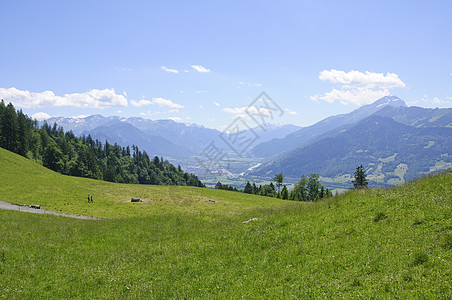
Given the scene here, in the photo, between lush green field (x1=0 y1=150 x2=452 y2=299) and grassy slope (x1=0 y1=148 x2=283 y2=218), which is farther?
grassy slope (x1=0 y1=148 x2=283 y2=218)

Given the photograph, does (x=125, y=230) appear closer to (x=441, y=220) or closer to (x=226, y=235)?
(x=226, y=235)

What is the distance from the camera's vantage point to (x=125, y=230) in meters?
22.0

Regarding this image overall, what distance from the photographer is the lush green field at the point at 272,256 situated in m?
8.68

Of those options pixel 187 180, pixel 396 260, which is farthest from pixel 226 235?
pixel 187 180

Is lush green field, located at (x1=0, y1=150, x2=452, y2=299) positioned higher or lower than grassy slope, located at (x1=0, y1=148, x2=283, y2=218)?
higher

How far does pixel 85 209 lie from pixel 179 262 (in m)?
30.3

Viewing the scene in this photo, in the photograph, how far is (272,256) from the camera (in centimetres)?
1212

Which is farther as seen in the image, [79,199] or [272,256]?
[79,199]

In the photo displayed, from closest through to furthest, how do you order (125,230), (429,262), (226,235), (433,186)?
1. (429,262)
2. (433,186)
3. (226,235)
4. (125,230)

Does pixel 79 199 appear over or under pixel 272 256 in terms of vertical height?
under

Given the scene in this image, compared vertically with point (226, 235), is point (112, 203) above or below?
below

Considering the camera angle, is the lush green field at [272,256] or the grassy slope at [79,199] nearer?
the lush green field at [272,256]

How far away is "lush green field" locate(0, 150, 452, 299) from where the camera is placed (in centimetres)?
868

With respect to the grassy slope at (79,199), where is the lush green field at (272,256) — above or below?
above
